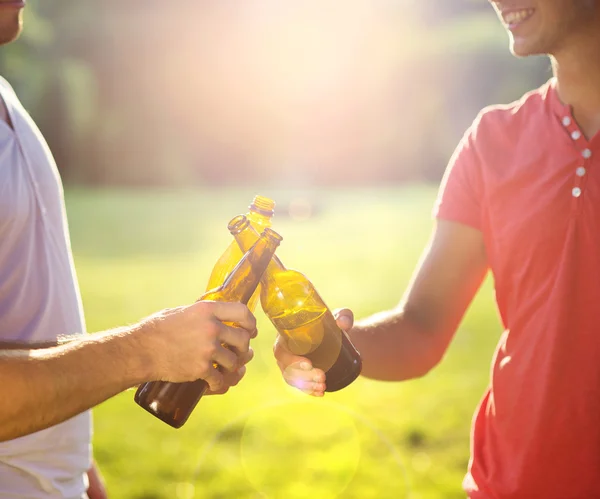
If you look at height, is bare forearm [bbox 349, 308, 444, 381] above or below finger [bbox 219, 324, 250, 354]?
below

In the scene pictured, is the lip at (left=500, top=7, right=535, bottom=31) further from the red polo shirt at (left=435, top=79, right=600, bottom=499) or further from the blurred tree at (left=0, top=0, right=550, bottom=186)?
the blurred tree at (left=0, top=0, right=550, bottom=186)

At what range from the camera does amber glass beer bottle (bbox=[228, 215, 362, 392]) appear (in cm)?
215

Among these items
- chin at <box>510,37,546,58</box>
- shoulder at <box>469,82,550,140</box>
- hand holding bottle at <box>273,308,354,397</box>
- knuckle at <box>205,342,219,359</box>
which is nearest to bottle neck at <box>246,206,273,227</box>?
hand holding bottle at <box>273,308,354,397</box>

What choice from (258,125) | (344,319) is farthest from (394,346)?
(258,125)

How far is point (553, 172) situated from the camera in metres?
2.37

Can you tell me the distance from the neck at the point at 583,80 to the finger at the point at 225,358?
1319 mm

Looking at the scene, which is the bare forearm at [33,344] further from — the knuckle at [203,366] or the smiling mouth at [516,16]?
the smiling mouth at [516,16]

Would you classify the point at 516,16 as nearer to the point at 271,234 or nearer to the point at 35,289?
the point at 271,234

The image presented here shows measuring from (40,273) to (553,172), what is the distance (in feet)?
4.99

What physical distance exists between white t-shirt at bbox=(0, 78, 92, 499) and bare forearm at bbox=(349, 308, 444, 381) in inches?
34.4

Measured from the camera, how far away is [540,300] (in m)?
2.29

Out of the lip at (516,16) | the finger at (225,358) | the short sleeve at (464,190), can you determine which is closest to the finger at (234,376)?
the finger at (225,358)

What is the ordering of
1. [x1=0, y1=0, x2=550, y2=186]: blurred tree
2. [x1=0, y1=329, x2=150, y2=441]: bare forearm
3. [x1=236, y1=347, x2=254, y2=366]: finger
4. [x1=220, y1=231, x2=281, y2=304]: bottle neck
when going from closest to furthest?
[x1=0, y1=329, x2=150, y2=441]: bare forearm < [x1=236, y1=347, x2=254, y2=366]: finger < [x1=220, y1=231, x2=281, y2=304]: bottle neck < [x1=0, y1=0, x2=550, y2=186]: blurred tree

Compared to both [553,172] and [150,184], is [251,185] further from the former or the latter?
[553,172]
